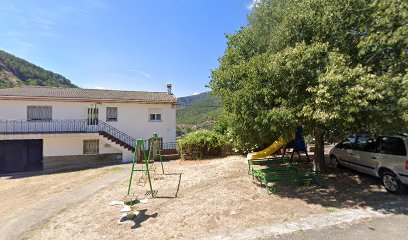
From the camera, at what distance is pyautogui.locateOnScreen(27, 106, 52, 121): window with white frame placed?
17.9 meters

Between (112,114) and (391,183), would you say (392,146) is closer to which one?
(391,183)

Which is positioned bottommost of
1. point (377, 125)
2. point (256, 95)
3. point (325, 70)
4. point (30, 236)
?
point (30, 236)

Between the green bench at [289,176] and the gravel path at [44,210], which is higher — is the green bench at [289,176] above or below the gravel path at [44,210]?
above

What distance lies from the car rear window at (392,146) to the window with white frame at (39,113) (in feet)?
70.5

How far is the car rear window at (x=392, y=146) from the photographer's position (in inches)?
282

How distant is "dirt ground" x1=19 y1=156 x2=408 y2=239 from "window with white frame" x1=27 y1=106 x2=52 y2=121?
12408mm

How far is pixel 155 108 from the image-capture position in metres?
20.6

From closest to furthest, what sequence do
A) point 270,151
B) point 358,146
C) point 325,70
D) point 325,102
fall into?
point 325,102 < point 325,70 < point 358,146 < point 270,151

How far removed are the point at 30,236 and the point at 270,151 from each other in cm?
1133

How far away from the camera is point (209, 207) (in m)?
7.02

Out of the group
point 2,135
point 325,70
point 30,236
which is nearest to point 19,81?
point 2,135

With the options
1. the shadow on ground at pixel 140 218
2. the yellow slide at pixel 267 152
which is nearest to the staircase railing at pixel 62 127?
the yellow slide at pixel 267 152

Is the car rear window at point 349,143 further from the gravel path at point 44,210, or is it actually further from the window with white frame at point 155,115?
the window with white frame at point 155,115

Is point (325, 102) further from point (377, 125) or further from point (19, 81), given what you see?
point (19, 81)
